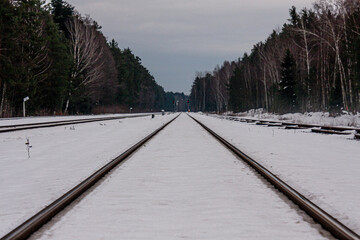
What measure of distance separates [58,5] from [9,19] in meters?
25.5

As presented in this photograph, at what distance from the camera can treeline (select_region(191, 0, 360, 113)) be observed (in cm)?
3522

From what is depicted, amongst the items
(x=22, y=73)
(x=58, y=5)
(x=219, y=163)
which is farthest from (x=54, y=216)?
(x=58, y=5)

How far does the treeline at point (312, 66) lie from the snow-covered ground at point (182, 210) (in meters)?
26.5

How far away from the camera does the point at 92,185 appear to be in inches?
254

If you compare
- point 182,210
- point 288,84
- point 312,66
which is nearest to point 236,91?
point 312,66

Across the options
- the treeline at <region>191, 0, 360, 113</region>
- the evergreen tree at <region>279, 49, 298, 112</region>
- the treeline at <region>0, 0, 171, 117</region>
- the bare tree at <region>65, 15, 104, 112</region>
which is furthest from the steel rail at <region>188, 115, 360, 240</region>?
the bare tree at <region>65, 15, 104, 112</region>

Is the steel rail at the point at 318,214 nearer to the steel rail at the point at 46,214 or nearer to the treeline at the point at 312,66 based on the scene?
the steel rail at the point at 46,214

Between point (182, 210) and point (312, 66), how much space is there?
56344mm

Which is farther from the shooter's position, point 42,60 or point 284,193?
point 42,60

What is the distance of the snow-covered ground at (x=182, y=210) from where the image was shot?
3.82 metres

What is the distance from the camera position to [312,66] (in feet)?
186

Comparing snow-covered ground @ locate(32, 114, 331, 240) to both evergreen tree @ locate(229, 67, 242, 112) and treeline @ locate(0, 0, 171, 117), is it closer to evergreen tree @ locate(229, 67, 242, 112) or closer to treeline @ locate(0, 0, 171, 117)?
treeline @ locate(0, 0, 171, 117)

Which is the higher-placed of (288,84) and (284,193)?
(288,84)

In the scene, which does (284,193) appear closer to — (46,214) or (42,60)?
(46,214)
